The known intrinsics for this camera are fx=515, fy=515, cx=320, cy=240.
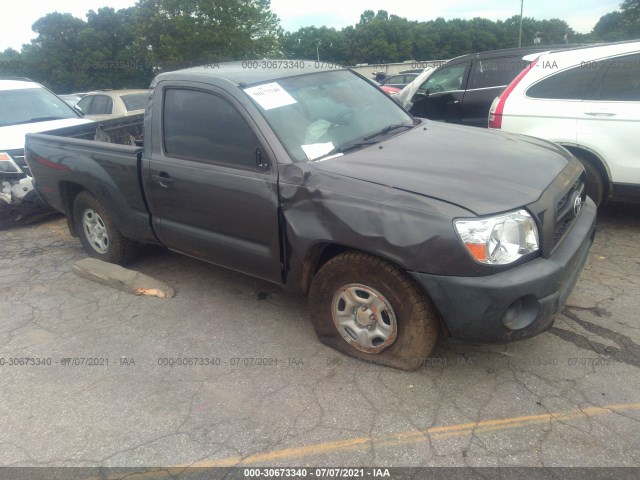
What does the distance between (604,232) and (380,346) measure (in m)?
3.08

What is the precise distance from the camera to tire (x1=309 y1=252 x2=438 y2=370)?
283 centimetres

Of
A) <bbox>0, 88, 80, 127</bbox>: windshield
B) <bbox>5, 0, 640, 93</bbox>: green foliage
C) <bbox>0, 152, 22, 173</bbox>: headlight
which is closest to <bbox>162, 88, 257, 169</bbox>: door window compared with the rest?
<bbox>0, 152, 22, 173</bbox>: headlight

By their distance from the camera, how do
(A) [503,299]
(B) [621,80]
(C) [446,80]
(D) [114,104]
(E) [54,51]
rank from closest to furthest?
1. (A) [503,299]
2. (B) [621,80]
3. (C) [446,80]
4. (D) [114,104]
5. (E) [54,51]

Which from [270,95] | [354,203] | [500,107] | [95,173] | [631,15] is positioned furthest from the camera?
[631,15]

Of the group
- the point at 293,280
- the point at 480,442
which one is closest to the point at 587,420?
the point at 480,442

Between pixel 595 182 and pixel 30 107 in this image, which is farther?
pixel 30 107

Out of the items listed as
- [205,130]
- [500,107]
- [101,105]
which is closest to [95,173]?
[205,130]

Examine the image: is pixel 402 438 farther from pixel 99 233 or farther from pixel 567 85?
pixel 567 85

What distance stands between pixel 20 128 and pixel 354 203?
5.96 m

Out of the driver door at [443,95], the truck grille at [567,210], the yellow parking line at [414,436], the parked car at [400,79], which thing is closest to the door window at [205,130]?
the yellow parking line at [414,436]

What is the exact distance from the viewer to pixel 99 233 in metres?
4.98

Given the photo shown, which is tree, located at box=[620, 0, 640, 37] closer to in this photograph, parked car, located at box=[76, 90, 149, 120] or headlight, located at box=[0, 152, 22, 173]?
parked car, located at box=[76, 90, 149, 120]

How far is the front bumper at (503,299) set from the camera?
2.57 meters

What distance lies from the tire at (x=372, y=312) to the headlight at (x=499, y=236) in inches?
16.2
